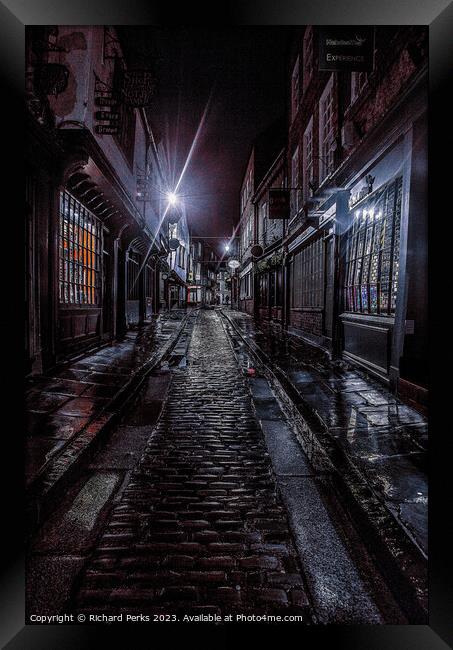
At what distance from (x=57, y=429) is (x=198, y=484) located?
2.00 meters

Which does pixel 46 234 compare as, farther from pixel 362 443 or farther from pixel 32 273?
pixel 362 443

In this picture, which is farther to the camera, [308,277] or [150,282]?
[150,282]

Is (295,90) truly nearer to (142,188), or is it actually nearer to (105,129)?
(142,188)

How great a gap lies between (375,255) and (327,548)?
22.5 feet

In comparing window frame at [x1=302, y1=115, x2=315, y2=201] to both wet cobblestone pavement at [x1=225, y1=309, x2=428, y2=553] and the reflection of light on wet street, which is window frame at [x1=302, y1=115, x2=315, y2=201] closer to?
wet cobblestone pavement at [x1=225, y1=309, x2=428, y2=553]

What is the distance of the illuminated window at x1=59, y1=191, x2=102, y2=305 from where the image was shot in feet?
28.9

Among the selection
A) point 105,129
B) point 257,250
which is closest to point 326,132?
point 105,129

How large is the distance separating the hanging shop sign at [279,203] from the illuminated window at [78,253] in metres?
7.52

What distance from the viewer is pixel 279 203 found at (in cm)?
1562
